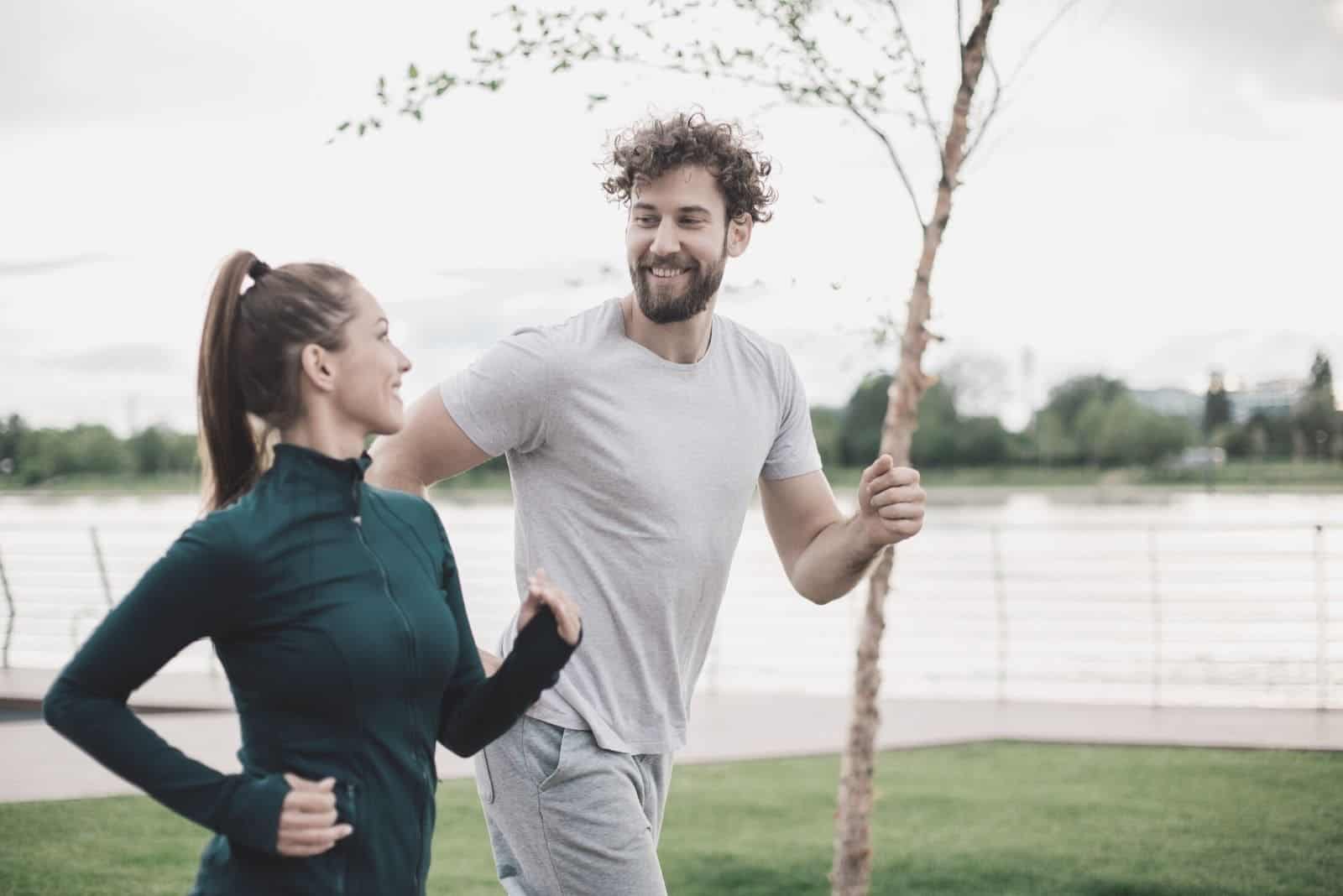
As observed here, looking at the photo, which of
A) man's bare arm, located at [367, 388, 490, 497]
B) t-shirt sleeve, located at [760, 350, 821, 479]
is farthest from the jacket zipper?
t-shirt sleeve, located at [760, 350, 821, 479]

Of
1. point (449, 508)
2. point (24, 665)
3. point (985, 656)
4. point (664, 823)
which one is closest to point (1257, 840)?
point (664, 823)

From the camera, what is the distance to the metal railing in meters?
10.6

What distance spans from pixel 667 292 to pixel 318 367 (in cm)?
97

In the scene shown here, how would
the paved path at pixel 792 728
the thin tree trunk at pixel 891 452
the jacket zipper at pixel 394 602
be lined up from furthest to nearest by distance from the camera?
the paved path at pixel 792 728
the thin tree trunk at pixel 891 452
the jacket zipper at pixel 394 602

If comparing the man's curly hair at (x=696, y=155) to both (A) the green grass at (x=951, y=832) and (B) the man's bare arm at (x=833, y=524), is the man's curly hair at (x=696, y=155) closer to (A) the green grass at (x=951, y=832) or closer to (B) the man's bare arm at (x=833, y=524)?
(B) the man's bare arm at (x=833, y=524)

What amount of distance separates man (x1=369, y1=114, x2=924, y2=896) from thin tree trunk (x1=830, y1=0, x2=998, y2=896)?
1.23m

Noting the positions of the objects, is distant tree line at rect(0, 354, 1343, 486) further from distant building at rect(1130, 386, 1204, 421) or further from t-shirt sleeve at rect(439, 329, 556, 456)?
t-shirt sleeve at rect(439, 329, 556, 456)

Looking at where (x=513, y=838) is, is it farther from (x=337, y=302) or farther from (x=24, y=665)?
(x=24, y=665)

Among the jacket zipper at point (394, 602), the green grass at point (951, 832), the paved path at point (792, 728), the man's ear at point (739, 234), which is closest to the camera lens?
the jacket zipper at point (394, 602)

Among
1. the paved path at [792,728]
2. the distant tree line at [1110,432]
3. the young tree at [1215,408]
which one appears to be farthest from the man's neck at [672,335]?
the young tree at [1215,408]

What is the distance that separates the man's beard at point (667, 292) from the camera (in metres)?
2.74

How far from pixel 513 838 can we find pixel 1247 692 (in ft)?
31.3

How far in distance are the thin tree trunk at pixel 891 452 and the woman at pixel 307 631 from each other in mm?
2156

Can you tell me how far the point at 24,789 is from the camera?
21.7 feet
